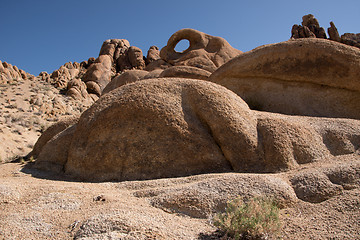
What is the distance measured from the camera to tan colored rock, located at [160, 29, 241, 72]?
15312 millimetres

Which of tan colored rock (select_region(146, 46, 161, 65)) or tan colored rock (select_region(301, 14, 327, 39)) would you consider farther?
tan colored rock (select_region(146, 46, 161, 65))

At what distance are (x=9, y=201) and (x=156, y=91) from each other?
118 inches

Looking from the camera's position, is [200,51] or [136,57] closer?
[200,51]

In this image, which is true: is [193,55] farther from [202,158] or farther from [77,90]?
[202,158]

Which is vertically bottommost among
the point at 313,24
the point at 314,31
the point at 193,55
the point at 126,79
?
the point at 126,79

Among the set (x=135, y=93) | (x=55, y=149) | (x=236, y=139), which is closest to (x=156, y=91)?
(x=135, y=93)

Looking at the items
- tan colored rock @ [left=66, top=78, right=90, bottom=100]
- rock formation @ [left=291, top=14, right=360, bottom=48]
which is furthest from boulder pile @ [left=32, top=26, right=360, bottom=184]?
rock formation @ [left=291, top=14, right=360, bottom=48]

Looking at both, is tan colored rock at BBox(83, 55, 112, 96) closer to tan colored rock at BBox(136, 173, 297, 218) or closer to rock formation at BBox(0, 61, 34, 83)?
rock formation at BBox(0, 61, 34, 83)

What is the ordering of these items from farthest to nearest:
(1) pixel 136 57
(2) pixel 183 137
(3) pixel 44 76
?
(1) pixel 136 57 < (3) pixel 44 76 < (2) pixel 183 137

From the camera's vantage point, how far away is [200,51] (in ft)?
53.9

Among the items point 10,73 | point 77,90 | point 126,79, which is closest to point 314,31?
point 126,79

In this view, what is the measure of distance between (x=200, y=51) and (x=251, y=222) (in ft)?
47.3

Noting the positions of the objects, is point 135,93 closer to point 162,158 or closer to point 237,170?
point 162,158

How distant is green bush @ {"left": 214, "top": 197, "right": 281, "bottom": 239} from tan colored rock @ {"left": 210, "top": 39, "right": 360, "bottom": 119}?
15.3ft
